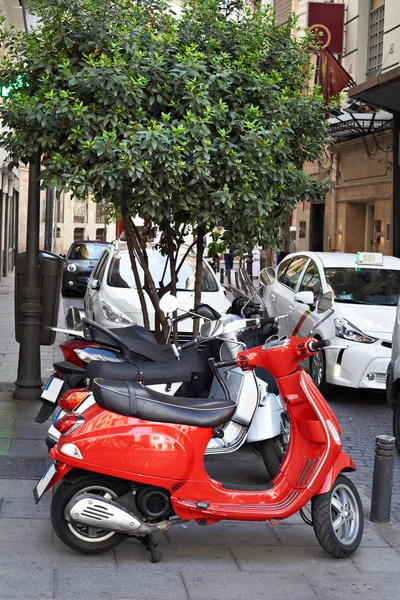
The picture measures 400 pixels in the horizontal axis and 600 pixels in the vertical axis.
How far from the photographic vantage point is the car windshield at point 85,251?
25714 millimetres

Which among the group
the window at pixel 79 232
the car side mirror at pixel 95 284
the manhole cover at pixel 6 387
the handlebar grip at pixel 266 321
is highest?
the window at pixel 79 232

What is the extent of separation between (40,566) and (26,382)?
177 inches

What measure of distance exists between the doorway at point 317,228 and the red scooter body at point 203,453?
24177 millimetres

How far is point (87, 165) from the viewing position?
7602 millimetres

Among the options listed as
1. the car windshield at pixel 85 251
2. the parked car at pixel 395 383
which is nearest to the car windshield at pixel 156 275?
the parked car at pixel 395 383

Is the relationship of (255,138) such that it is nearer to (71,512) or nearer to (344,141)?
(71,512)

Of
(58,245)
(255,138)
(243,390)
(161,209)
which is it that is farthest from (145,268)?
(58,245)

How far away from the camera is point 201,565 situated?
5.17 metres

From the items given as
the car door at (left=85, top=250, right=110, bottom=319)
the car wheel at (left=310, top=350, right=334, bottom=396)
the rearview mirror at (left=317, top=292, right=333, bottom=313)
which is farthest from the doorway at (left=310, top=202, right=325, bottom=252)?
the rearview mirror at (left=317, top=292, right=333, bottom=313)

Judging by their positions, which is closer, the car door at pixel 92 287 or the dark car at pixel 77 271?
the car door at pixel 92 287

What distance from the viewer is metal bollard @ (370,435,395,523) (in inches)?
239

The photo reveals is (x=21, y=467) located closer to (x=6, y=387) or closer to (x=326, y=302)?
(x=326, y=302)

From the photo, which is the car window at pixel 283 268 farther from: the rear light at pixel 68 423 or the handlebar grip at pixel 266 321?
the rear light at pixel 68 423

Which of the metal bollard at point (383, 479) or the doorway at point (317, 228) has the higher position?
the doorway at point (317, 228)
